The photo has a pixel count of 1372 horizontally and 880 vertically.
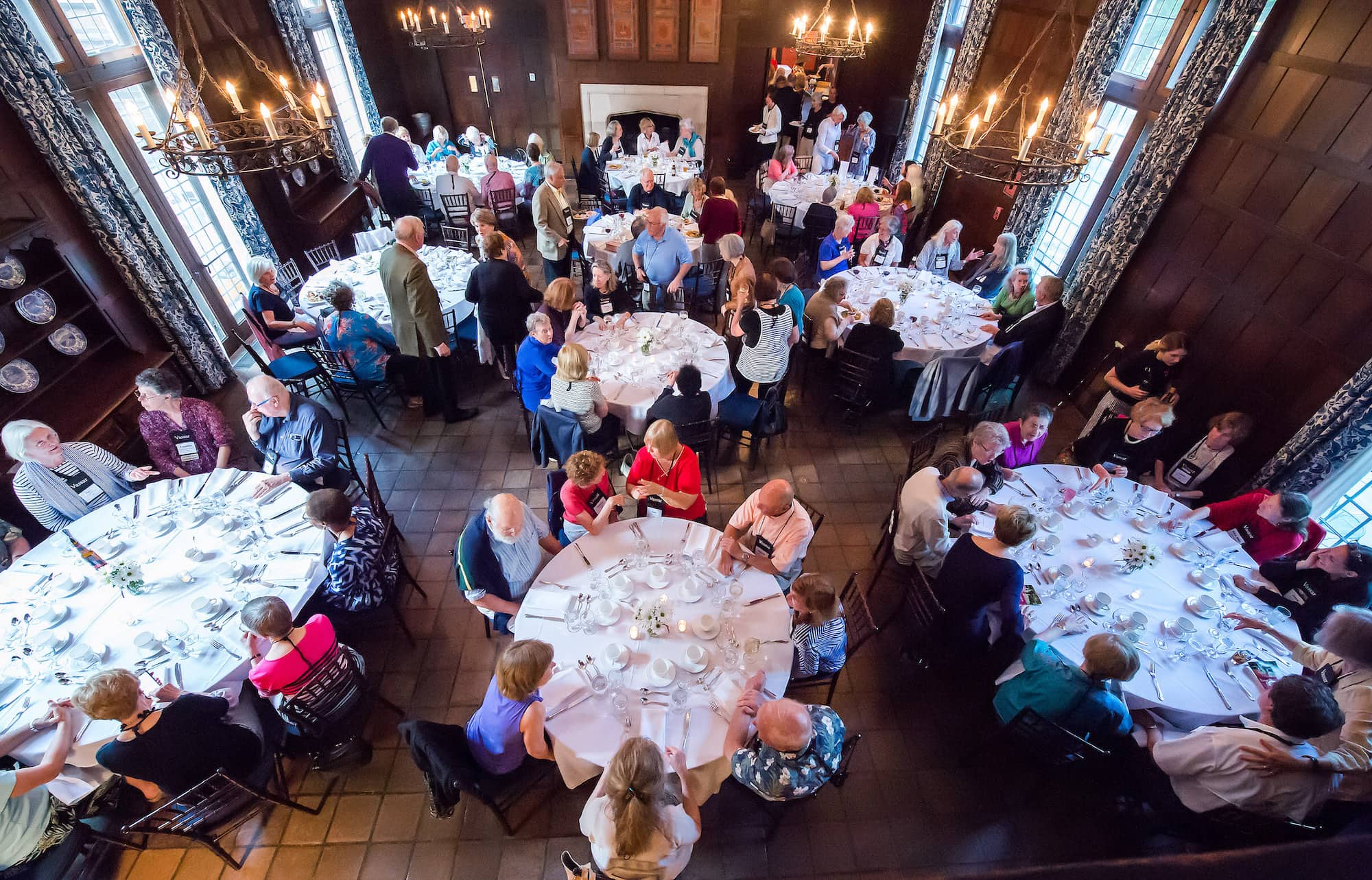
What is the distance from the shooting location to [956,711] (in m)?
3.99

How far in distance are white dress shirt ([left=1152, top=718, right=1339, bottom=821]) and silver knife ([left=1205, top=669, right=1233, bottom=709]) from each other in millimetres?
81

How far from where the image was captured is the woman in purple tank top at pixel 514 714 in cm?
265

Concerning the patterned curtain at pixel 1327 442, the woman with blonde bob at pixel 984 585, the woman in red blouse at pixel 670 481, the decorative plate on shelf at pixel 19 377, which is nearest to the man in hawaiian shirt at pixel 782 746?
the woman with blonde bob at pixel 984 585

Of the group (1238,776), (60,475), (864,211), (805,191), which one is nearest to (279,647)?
(60,475)

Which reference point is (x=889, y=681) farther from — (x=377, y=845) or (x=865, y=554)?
(x=377, y=845)

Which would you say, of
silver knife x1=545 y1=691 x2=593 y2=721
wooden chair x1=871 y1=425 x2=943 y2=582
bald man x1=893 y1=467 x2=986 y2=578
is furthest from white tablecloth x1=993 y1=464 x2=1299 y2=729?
silver knife x1=545 y1=691 x2=593 y2=721

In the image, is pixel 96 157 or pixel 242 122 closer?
pixel 242 122

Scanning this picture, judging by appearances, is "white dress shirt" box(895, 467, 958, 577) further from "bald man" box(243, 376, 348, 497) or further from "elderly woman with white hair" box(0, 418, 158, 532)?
"elderly woman with white hair" box(0, 418, 158, 532)

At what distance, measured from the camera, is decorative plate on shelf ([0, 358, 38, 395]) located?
175 inches

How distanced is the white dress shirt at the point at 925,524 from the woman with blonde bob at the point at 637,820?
2.30 meters

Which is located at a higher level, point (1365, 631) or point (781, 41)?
point (781, 41)

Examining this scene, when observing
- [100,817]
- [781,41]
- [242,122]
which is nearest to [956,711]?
[100,817]

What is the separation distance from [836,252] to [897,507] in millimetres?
4105

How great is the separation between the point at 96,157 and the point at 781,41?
11.0m
